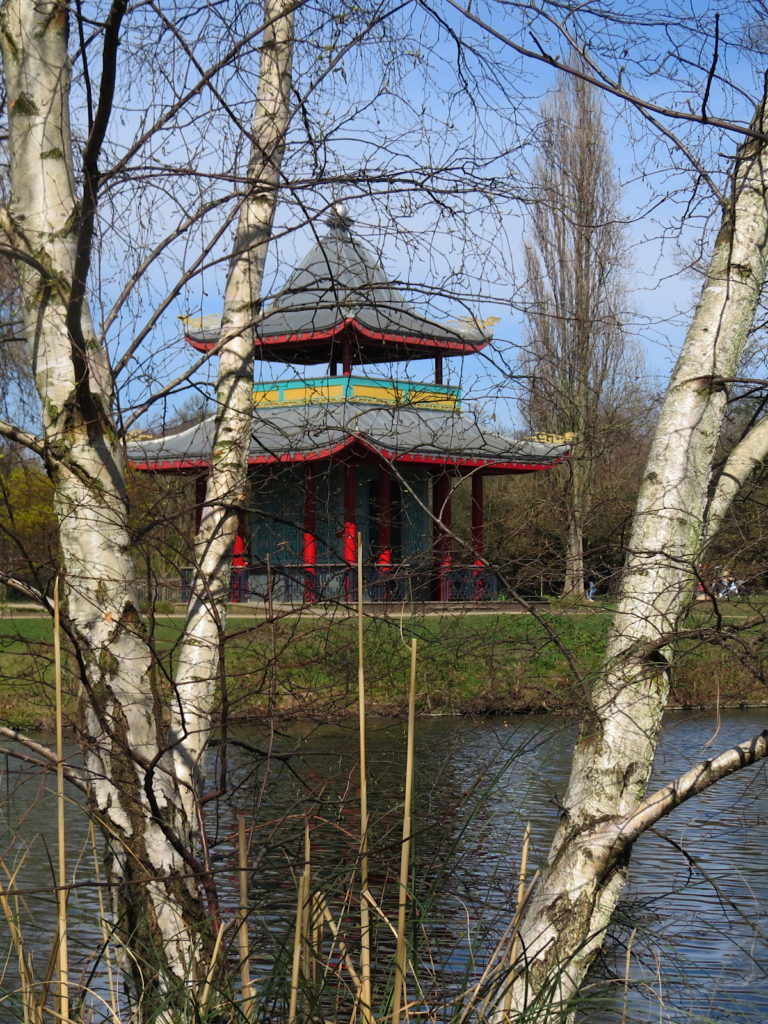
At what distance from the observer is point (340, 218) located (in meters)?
3.08

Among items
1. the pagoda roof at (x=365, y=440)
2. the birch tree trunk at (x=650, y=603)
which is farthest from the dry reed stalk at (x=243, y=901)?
the pagoda roof at (x=365, y=440)

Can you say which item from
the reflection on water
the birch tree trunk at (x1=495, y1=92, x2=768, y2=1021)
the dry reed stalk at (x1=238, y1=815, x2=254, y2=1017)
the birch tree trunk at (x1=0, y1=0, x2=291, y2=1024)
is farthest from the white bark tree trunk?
the dry reed stalk at (x1=238, y1=815, x2=254, y2=1017)

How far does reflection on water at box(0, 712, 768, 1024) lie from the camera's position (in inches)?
97.9

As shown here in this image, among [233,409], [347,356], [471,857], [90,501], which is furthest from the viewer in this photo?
[347,356]

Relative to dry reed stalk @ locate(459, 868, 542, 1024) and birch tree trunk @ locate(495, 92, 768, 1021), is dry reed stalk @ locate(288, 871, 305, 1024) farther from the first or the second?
birch tree trunk @ locate(495, 92, 768, 1021)

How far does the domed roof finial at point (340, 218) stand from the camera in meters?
2.97

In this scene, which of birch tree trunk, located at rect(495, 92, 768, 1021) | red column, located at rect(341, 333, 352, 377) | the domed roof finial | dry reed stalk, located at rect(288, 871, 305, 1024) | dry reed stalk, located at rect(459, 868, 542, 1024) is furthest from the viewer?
red column, located at rect(341, 333, 352, 377)

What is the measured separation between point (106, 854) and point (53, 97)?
182cm

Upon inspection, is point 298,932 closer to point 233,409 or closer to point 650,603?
point 650,603

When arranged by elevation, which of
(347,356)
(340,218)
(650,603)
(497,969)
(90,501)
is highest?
(347,356)

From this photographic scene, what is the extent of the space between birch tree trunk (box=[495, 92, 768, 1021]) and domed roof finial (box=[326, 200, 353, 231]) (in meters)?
0.98

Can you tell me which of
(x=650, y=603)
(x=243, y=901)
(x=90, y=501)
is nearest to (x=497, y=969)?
(x=243, y=901)

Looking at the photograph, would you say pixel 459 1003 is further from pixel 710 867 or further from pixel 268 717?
pixel 710 867

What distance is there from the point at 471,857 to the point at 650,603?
60.6 inches
